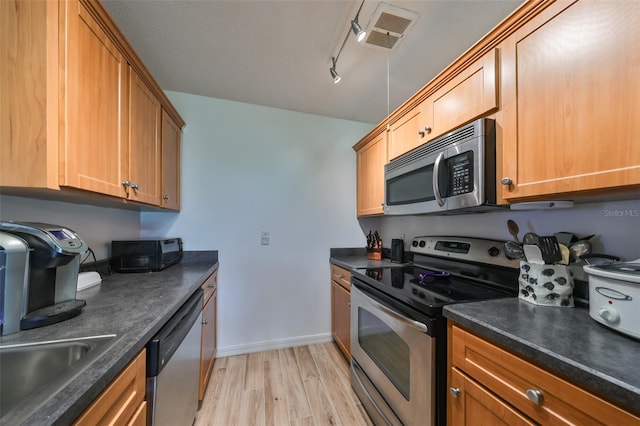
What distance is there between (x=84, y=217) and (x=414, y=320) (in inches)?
79.8

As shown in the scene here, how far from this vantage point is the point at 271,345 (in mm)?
2373

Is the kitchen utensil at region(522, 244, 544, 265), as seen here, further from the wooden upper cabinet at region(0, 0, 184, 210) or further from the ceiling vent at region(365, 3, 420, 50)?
the wooden upper cabinet at region(0, 0, 184, 210)

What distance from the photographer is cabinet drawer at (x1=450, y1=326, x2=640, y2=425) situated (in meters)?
0.55

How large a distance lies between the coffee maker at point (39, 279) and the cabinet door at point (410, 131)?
1828 mm

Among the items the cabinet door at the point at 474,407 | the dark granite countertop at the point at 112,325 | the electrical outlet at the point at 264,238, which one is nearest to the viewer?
the dark granite countertop at the point at 112,325

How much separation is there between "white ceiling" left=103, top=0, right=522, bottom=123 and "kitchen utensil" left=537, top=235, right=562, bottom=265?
1.24m

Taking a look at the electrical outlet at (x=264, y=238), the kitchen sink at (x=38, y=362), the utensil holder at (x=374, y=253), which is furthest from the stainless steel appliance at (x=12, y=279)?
the utensil holder at (x=374, y=253)

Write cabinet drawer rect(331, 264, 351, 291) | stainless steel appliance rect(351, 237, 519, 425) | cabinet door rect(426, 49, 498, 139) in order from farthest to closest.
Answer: cabinet drawer rect(331, 264, 351, 291) < cabinet door rect(426, 49, 498, 139) < stainless steel appliance rect(351, 237, 519, 425)

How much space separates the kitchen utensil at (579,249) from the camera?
3.19 feet

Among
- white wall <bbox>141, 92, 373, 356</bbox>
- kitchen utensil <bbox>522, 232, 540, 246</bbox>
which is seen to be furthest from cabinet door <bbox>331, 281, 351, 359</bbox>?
kitchen utensil <bbox>522, 232, 540, 246</bbox>

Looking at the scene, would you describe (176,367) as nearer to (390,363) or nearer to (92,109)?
(390,363)

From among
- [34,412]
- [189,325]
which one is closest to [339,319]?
[189,325]

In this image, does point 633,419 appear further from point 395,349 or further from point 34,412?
point 34,412

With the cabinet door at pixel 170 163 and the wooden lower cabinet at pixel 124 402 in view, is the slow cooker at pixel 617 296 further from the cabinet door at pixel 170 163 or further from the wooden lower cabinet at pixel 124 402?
the cabinet door at pixel 170 163
